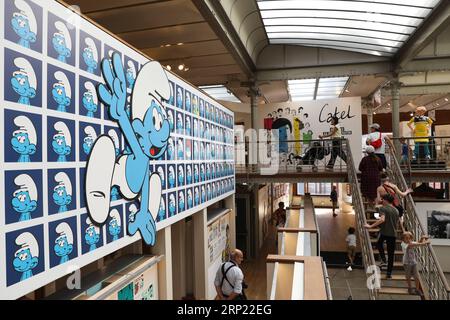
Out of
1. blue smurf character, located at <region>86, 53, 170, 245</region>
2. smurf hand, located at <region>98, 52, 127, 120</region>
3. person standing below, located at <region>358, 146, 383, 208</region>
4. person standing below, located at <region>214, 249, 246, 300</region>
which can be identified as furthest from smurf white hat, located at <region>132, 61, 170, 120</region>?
person standing below, located at <region>358, 146, 383, 208</region>

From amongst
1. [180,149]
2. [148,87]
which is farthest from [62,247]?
[180,149]

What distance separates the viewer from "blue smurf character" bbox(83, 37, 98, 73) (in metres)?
3.08

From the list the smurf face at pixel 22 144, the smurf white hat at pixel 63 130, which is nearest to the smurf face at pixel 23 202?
the smurf face at pixel 22 144

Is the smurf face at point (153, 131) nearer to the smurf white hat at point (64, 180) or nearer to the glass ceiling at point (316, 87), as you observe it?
the smurf white hat at point (64, 180)

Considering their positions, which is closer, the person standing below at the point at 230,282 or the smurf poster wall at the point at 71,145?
the smurf poster wall at the point at 71,145

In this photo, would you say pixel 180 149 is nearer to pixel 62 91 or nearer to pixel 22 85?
pixel 62 91

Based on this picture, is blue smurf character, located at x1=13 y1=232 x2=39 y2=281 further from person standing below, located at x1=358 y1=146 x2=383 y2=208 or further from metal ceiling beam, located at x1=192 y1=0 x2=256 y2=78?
person standing below, located at x1=358 y1=146 x2=383 y2=208

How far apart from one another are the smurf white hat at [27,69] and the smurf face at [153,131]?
1359mm

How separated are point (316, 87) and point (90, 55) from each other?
12773 mm

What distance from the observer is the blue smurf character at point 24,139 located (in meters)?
2.36

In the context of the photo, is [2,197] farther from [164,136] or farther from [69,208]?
[164,136]

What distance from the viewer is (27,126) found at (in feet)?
8.01
